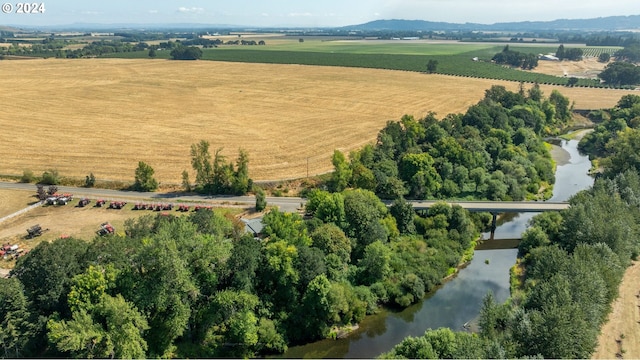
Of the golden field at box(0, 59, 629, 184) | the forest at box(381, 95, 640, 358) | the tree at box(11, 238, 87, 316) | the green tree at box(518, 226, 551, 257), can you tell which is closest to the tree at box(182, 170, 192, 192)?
the golden field at box(0, 59, 629, 184)

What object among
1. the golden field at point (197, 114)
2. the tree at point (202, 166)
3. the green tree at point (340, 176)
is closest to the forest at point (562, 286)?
→ the green tree at point (340, 176)

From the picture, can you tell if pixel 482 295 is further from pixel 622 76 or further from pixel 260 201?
pixel 622 76

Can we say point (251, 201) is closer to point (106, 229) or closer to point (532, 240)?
point (106, 229)

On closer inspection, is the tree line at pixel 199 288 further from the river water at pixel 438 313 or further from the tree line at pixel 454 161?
the tree line at pixel 454 161

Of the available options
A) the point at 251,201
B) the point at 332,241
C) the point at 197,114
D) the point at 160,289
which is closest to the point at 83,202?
the point at 251,201

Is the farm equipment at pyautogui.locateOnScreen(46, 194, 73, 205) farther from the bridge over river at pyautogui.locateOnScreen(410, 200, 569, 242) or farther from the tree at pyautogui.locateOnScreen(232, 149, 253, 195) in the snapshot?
the bridge over river at pyautogui.locateOnScreen(410, 200, 569, 242)
